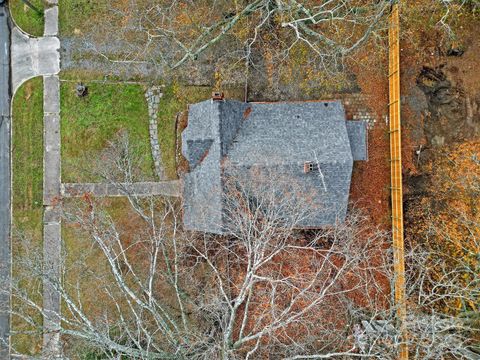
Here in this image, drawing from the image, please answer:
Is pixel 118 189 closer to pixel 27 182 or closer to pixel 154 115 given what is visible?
pixel 154 115

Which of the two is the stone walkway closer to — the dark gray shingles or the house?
the house

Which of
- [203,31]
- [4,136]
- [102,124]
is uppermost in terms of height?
[203,31]

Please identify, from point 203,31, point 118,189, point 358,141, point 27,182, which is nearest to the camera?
point 358,141

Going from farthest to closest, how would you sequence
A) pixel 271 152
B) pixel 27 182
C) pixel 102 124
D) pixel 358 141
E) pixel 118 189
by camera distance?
pixel 27 182, pixel 102 124, pixel 118 189, pixel 358 141, pixel 271 152

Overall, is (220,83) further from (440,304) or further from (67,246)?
(440,304)

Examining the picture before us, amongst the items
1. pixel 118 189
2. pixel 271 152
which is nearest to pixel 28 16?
pixel 118 189
